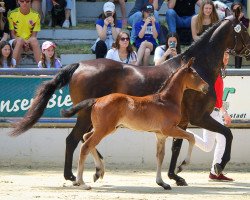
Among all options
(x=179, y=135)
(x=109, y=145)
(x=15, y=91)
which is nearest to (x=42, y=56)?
(x=15, y=91)

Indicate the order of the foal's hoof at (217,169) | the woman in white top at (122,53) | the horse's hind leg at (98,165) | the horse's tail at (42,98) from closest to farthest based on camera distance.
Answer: the horse's hind leg at (98,165), the horse's tail at (42,98), the foal's hoof at (217,169), the woman in white top at (122,53)

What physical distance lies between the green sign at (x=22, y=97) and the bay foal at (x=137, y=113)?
2925 millimetres

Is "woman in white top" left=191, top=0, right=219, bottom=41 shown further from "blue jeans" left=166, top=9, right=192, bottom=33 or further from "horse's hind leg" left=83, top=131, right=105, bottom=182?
→ "horse's hind leg" left=83, top=131, right=105, bottom=182

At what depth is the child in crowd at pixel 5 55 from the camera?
15.4m

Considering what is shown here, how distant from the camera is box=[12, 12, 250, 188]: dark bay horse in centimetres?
1234

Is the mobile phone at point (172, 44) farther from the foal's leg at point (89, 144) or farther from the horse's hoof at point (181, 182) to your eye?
the foal's leg at point (89, 144)

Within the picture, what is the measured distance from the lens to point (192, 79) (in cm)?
1176

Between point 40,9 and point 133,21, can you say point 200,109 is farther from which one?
point 40,9

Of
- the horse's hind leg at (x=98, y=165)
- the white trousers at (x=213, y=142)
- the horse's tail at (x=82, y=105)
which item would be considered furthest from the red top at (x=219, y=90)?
the horse's tail at (x=82, y=105)

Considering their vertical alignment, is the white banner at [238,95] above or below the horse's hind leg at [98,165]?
above

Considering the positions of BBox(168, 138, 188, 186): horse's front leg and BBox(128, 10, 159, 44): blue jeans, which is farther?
BBox(128, 10, 159, 44): blue jeans

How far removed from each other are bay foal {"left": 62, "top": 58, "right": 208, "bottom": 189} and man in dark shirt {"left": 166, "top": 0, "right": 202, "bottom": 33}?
5.50m

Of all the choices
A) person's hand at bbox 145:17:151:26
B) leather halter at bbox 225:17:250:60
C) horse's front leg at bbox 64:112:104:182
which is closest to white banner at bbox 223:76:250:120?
leather halter at bbox 225:17:250:60

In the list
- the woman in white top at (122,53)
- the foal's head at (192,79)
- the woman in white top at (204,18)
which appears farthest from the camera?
the woman in white top at (204,18)
